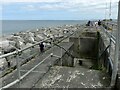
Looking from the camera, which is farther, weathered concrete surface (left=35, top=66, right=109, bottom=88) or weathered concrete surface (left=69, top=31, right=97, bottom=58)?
weathered concrete surface (left=69, top=31, right=97, bottom=58)

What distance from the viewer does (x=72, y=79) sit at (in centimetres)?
425

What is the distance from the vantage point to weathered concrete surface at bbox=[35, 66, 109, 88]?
3.92 metres

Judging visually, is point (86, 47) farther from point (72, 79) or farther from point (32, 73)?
point (72, 79)

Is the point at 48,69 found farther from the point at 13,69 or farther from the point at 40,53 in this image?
the point at 40,53

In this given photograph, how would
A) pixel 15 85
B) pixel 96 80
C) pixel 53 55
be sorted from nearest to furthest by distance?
pixel 15 85
pixel 96 80
pixel 53 55

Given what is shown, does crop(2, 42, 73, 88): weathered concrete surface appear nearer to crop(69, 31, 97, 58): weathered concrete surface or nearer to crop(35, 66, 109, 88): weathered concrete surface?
crop(35, 66, 109, 88): weathered concrete surface

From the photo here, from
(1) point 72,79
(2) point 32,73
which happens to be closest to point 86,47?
(2) point 32,73

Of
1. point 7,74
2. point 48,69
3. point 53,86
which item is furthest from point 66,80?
point 7,74

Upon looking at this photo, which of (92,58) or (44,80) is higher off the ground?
(44,80)

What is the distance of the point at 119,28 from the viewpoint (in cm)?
381

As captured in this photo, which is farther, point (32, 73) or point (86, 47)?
point (86, 47)

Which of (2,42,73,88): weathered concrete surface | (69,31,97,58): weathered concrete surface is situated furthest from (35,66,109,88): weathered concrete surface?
(69,31,97,58): weathered concrete surface

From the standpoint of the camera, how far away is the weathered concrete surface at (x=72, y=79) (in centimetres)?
392

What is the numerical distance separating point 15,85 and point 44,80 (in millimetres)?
692
